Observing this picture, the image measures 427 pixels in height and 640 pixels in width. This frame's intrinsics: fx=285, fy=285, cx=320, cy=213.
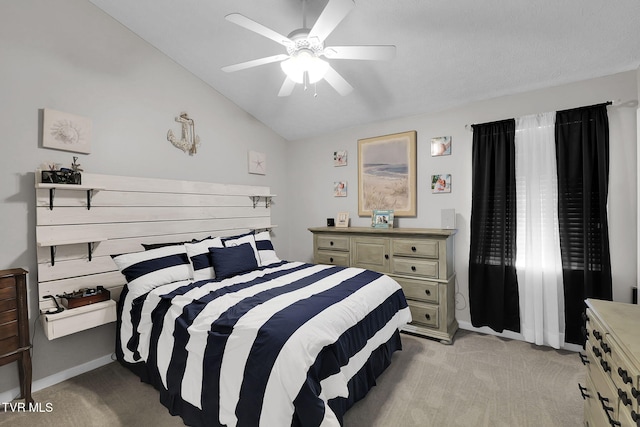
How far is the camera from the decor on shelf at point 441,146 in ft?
10.6

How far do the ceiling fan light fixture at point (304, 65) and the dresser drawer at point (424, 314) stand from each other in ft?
7.96

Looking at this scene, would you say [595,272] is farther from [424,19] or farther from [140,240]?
[140,240]

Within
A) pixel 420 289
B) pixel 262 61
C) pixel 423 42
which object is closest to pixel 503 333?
pixel 420 289

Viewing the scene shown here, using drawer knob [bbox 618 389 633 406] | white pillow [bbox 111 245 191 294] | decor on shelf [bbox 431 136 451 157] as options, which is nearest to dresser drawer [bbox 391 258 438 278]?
decor on shelf [bbox 431 136 451 157]

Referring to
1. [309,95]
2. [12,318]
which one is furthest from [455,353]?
[12,318]

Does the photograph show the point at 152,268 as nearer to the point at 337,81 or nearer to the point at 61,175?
the point at 61,175

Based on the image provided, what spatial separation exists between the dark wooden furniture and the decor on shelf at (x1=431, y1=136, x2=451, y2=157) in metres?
3.80

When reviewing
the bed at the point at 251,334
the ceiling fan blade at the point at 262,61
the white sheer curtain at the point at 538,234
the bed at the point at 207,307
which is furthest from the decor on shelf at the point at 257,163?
the white sheer curtain at the point at 538,234

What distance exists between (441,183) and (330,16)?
90.1 inches

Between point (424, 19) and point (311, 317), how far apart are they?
2.25 m

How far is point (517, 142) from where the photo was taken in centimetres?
282

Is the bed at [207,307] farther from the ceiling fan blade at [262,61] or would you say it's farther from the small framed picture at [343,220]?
the ceiling fan blade at [262,61]

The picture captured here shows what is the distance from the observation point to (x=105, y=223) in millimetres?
2545

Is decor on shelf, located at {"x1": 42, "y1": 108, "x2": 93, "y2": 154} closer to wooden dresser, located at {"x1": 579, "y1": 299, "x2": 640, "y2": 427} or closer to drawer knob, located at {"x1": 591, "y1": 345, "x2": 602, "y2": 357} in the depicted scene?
wooden dresser, located at {"x1": 579, "y1": 299, "x2": 640, "y2": 427}
